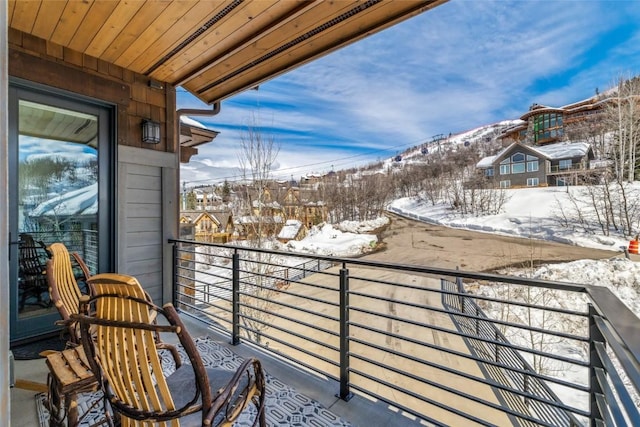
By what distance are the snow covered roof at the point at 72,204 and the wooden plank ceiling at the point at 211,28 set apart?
124 cm

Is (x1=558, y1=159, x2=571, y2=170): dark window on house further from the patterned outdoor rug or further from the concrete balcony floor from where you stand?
the patterned outdoor rug

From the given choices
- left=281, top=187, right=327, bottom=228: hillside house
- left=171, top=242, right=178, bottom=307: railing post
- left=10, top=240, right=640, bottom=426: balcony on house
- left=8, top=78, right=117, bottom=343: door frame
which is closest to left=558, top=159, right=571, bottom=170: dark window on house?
left=10, top=240, right=640, bottom=426: balcony on house

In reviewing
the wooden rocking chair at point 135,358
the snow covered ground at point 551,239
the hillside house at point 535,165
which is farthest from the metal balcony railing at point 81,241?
the hillside house at point 535,165

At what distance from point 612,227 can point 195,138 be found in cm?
1501

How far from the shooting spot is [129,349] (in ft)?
2.92

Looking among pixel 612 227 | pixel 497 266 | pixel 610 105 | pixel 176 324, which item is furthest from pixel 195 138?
pixel 610 105

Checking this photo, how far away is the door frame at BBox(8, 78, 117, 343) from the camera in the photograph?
7.58ft

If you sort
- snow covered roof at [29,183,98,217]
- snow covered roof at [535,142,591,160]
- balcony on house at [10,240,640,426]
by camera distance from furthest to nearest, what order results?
snow covered roof at [535,142,591,160] < snow covered roof at [29,183,98,217] < balcony on house at [10,240,640,426]

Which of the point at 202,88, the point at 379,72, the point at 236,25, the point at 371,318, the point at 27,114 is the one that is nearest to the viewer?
the point at 236,25

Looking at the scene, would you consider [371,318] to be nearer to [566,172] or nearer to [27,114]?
[27,114]

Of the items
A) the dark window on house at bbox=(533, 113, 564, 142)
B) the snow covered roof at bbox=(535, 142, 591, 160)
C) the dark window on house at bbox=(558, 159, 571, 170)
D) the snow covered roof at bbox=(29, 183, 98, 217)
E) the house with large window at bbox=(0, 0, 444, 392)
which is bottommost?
the snow covered roof at bbox=(29, 183, 98, 217)

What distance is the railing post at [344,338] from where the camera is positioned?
1.91 metres

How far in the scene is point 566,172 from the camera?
655 inches

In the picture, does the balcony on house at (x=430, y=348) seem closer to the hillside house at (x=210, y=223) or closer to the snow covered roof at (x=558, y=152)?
the hillside house at (x=210, y=223)
